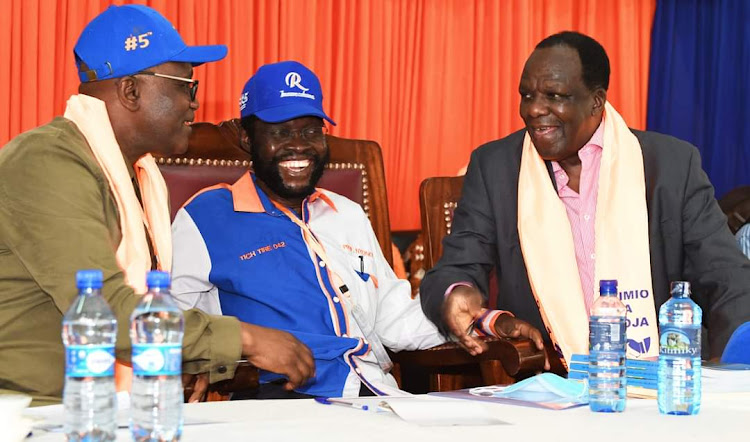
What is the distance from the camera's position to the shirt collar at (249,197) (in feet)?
9.11

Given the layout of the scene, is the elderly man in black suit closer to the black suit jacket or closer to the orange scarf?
the black suit jacket

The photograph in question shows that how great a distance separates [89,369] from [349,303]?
1543mm

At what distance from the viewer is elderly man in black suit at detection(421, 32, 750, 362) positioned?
2.70 meters

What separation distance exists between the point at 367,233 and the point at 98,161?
1.04 metres

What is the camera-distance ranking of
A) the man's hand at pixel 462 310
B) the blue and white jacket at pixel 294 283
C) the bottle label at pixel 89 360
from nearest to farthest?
the bottle label at pixel 89 360 < the man's hand at pixel 462 310 < the blue and white jacket at pixel 294 283

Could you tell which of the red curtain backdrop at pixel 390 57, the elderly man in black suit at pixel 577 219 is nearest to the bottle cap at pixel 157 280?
the elderly man in black suit at pixel 577 219

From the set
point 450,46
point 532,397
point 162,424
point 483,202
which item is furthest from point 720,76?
point 162,424

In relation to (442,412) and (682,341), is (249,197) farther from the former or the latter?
(682,341)

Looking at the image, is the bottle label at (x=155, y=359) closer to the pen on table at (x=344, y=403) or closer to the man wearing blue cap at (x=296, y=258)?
the pen on table at (x=344, y=403)

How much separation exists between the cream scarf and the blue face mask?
82 centimetres

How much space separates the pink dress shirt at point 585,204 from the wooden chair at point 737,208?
1.34 meters

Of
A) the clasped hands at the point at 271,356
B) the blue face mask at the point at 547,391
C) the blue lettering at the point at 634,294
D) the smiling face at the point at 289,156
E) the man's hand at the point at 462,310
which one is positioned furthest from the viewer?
the smiling face at the point at 289,156

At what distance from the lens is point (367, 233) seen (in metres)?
2.94

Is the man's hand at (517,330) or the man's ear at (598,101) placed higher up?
the man's ear at (598,101)
